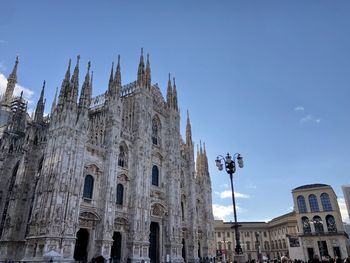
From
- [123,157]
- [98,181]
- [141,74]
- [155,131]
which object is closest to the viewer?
[98,181]

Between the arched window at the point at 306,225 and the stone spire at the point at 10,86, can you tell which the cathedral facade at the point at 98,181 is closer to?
the stone spire at the point at 10,86

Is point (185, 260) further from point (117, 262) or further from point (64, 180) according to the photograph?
point (64, 180)

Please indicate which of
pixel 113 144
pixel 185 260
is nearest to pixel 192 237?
pixel 185 260

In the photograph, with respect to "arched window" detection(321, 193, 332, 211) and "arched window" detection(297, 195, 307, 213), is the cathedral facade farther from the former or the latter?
"arched window" detection(321, 193, 332, 211)

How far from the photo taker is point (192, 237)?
42.1 m

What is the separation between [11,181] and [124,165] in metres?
13.2

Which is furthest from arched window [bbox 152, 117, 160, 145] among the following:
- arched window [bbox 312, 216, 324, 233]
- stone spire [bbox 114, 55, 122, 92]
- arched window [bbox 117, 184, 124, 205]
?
arched window [bbox 312, 216, 324, 233]

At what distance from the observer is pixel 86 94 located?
29.7 meters

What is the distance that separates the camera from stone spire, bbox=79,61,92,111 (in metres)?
28.8

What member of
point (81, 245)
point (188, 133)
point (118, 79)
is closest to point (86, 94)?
point (118, 79)

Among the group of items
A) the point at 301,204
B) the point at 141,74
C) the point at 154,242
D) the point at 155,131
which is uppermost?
the point at 141,74

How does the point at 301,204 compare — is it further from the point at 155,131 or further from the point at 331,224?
the point at 155,131

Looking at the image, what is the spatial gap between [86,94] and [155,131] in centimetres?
1425

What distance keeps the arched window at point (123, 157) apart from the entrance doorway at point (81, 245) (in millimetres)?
8581
